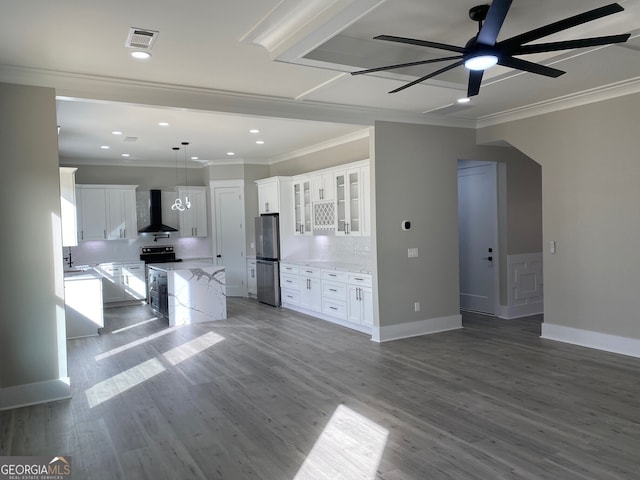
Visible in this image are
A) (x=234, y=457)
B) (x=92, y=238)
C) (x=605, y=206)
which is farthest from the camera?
(x=92, y=238)

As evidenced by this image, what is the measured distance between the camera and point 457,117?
20.9 ft

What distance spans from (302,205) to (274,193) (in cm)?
81

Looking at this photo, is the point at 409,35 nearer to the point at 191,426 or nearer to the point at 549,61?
the point at 549,61

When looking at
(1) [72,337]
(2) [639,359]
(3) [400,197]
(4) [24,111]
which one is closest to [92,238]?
(1) [72,337]

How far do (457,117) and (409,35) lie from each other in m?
2.89

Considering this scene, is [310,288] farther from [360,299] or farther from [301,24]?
[301,24]

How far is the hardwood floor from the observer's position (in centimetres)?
296

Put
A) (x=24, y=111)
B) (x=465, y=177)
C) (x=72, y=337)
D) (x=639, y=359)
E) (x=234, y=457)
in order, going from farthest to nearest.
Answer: (x=465, y=177) → (x=72, y=337) → (x=639, y=359) → (x=24, y=111) → (x=234, y=457)

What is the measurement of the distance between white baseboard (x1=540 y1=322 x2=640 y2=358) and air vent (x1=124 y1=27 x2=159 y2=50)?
537cm

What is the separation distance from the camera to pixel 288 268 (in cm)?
827

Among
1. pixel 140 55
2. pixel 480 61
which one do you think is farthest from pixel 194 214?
pixel 480 61

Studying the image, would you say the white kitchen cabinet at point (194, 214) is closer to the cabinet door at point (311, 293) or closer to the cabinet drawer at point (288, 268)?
the cabinet drawer at point (288, 268)

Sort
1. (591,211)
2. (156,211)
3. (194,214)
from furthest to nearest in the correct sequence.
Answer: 1. (194,214)
2. (156,211)
3. (591,211)

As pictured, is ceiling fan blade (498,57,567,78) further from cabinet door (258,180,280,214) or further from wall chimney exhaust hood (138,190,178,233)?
wall chimney exhaust hood (138,190,178,233)
